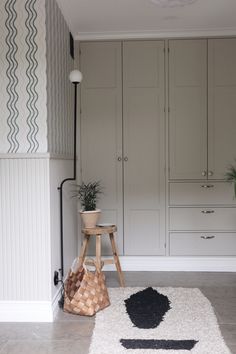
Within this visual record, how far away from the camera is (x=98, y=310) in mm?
2738

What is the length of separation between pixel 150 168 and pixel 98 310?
1.57 metres

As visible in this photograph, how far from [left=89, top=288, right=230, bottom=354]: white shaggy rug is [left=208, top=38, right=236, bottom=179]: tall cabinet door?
1.35 metres

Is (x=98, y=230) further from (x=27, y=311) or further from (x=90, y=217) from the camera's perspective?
(x=27, y=311)

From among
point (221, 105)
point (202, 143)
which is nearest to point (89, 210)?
point (202, 143)

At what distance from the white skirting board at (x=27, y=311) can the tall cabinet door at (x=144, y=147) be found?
4.41ft

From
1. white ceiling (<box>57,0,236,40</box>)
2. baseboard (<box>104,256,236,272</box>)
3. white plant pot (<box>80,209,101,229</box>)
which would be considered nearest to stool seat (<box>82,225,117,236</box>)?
white plant pot (<box>80,209,101,229</box>)

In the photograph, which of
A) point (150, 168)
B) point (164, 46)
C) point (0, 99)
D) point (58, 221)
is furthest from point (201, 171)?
point (0, 99)

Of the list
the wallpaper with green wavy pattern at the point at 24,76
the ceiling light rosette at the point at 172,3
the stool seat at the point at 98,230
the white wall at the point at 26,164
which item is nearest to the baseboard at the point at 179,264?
the stool seat at the point at 98,230

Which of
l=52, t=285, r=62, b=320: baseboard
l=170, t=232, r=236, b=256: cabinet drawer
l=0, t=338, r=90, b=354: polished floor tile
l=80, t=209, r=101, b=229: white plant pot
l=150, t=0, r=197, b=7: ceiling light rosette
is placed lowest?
l=0, t=338, r=90, b=354: polished floor tile

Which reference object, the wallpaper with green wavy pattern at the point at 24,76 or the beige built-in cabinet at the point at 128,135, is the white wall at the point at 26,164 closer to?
the wallpaper with green wavy pattern at the point at 24,76

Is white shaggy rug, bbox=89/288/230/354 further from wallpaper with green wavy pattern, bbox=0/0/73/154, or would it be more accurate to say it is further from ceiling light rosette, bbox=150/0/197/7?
ceiling light rosette, bbox=150/0/197/7

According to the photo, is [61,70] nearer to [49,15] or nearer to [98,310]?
[49,15]

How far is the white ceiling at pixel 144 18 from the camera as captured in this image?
3.09 metres

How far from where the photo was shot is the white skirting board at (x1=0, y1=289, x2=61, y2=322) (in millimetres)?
2631
